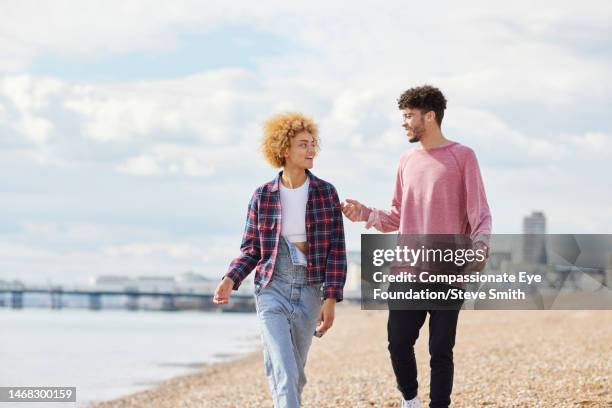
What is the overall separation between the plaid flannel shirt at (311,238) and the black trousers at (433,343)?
398 millimetres

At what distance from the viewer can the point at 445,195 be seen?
561 cm

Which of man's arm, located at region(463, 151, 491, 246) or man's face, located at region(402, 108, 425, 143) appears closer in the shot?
man's arm, located at region(463, 151, 491, 246)

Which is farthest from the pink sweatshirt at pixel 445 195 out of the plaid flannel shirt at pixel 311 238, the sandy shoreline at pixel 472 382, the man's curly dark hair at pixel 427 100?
the sandy shoreline at pixel 472 382

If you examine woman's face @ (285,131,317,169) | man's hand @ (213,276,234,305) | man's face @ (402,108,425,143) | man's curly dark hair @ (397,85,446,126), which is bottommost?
man's hand @ (213,276,234,305)

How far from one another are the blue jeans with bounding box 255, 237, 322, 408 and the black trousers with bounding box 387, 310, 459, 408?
460 mm

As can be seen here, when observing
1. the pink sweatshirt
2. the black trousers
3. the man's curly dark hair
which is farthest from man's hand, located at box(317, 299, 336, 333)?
the man's curly dark hair

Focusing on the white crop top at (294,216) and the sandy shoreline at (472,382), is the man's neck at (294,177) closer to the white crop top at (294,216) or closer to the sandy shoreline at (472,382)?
the white crop top at (294,216)

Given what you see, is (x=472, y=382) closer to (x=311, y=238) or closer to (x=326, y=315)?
(x=326, y=315)

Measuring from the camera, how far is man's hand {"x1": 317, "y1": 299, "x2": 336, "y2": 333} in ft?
17.8

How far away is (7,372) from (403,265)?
2228 cm

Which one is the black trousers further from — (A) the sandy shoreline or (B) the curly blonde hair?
(A) the sandy shoreline

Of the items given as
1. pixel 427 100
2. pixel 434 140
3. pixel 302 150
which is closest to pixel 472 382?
pixel 434 140

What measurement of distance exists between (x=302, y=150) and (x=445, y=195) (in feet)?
2.66

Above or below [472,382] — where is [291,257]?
above
